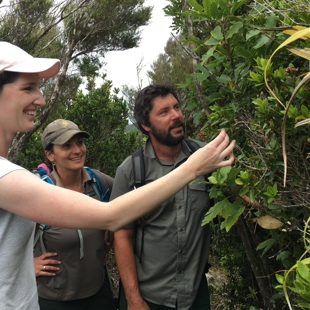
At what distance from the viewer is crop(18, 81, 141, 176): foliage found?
540 cm

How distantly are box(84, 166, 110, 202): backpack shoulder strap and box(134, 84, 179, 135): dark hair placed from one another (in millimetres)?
526

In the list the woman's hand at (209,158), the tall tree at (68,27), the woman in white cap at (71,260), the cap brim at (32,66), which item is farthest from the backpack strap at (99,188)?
the tall tree at (68,27)

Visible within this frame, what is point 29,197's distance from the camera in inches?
52.7

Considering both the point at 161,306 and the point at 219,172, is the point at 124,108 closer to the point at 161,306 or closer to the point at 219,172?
the point at 161,306

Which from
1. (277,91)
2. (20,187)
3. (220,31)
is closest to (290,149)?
(277,91)

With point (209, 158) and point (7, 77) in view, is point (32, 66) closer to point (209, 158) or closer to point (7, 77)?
point (7, 77)

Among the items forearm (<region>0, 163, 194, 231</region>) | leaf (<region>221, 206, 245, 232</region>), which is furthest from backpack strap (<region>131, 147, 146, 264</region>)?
forearm (<region>0, 163, 194, 231</region>)

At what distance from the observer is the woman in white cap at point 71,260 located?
2.67m

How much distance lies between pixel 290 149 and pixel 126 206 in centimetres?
67

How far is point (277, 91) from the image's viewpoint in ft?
4.74

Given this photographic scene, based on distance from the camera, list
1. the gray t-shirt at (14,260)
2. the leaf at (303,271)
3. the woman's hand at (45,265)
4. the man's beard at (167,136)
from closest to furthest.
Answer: the leaf at (303,271) < the gray t-shirt at (14,260) < the man's beard at (167,136) < the woman's hand at (45,265)

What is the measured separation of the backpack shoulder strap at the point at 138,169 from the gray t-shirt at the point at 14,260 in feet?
3.07

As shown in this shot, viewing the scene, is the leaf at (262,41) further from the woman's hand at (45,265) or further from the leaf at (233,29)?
the woman's hand at (45,265)

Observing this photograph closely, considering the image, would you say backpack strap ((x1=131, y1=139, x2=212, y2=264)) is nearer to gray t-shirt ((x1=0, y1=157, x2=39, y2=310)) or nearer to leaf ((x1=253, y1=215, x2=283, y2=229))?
leaf ((x1=253, y1=215, x2=283, y2=229))
